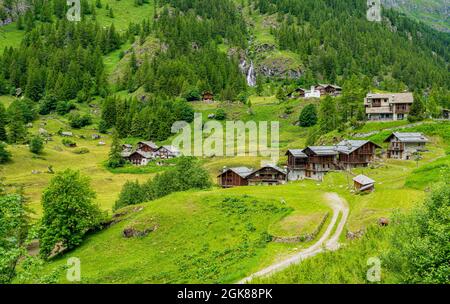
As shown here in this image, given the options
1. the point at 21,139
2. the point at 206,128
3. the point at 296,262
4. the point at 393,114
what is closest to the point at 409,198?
the point at 296,262

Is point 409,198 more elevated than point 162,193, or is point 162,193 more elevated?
point 409,198

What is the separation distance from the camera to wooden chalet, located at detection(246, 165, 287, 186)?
96938 millimetres

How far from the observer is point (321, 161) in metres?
94.6

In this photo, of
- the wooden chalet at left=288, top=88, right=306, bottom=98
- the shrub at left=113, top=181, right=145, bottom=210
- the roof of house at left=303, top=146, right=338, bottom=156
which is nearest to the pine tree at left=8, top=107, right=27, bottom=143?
the shrub at left=113, top=181, right=145, bottom=210

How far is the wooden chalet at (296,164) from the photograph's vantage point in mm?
96875

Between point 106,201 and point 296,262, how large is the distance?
67.9m

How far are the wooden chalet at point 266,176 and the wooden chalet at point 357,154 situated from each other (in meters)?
15.1

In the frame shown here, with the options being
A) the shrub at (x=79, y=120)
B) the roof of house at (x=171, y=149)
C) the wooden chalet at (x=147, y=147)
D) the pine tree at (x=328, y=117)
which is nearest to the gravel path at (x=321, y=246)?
the pine tree at (x=328, y=117)

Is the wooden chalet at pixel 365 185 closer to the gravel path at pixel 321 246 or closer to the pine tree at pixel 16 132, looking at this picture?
the gravel path at pixel 321 246
